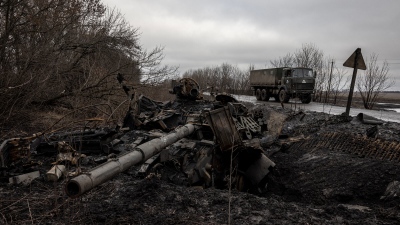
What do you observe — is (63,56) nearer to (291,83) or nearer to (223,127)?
(223,127)

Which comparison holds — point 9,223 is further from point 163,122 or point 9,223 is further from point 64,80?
point 64,80

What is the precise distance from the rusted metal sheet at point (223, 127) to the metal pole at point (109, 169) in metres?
1.20

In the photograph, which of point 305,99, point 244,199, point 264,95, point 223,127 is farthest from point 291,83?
point 244,199

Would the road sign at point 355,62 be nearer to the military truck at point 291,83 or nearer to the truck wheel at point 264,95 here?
the military truck at point 291,83

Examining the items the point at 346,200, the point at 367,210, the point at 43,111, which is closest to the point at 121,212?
the point at 367,210

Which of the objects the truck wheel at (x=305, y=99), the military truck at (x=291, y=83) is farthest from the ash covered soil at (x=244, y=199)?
the truck wheel at (x=305, y=99)

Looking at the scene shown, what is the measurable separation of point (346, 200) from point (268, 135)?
3.59m

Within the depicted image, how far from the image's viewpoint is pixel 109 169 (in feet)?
10.1

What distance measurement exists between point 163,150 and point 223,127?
1.27 metres

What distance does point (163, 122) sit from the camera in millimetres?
7156

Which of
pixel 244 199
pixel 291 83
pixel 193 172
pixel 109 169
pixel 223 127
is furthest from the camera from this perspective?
pixel 291 83

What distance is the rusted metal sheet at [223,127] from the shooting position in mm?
5801

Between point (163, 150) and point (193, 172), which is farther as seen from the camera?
point (193, 172)

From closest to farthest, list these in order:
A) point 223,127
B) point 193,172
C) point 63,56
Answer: point 193,172 < point 223,127 < point 63,56
